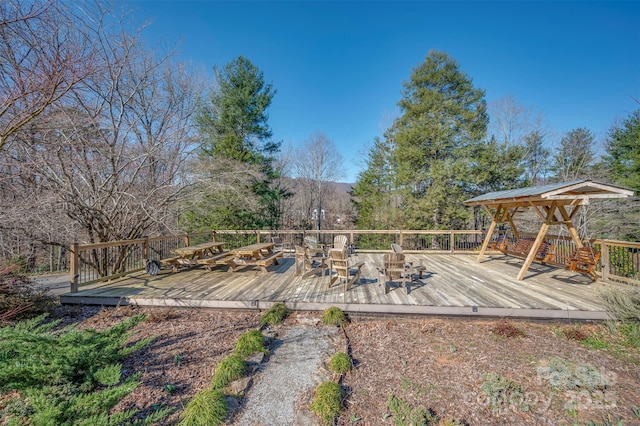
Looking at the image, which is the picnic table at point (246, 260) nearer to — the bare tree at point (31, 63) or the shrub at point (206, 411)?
the shrub at point (206, 411)

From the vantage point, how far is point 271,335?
3527 mm

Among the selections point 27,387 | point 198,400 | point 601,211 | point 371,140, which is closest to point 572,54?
point 601,211

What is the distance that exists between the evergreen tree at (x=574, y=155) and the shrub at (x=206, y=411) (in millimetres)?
19479

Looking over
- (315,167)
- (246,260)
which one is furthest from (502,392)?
(315,167)

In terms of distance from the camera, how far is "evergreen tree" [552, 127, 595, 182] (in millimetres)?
14016

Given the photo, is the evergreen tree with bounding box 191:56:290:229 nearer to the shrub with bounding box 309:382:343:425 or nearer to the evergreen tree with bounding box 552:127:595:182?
the shrub with bounding box 309:382:343:425

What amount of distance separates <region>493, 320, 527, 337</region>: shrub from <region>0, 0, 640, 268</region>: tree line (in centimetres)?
693

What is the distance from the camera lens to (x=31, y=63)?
394cm

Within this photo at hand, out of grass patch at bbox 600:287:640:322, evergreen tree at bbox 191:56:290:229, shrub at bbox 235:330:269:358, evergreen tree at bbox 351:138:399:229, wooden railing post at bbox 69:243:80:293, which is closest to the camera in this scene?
shrub at bbox 235:330:269:358

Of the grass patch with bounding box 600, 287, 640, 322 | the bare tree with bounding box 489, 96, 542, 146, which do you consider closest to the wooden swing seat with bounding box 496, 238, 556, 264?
the grass patch with bounding box 600, 287, 640, 322

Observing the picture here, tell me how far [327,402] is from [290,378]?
59cm

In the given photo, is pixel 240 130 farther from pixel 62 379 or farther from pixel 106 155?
pixel 62 379

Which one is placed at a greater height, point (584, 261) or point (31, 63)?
point (31, 63)

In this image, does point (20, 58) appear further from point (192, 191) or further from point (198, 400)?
point (198, 400)
